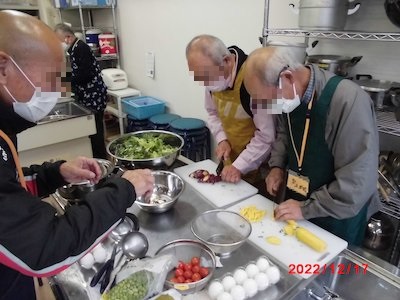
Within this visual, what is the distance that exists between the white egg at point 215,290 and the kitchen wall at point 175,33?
78.2 inches

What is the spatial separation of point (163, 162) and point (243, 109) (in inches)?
21.0

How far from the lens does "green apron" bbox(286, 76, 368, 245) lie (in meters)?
1.16

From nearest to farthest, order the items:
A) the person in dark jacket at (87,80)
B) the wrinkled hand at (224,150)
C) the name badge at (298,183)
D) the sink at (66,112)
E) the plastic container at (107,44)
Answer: the name badge at (298,183) < the wrinkled hand at (224,150) < the sink at (66,112) < the person in dark jacket at (87,80) < the plastic container at (107,44)

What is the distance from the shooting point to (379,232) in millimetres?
1562

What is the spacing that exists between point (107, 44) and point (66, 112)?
1590 millimetres

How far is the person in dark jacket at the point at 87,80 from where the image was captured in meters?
2.94

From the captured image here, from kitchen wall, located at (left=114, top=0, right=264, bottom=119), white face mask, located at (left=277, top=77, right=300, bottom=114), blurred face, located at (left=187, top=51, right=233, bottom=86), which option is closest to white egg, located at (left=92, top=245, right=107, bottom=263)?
white face mask, located at (left=277, top=77, right=300, bottom=114)

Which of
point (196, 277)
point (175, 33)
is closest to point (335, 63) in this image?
point (196, 277)

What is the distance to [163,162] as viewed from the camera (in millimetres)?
1600

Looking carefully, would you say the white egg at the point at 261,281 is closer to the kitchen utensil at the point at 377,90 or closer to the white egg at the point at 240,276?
the white egg at the point at 240,276

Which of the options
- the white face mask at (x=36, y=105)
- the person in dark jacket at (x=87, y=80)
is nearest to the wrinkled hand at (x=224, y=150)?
the white face mask at (x=36, y=105)

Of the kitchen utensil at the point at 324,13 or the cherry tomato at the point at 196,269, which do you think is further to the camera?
the kitchen utensil at the point at 324,13

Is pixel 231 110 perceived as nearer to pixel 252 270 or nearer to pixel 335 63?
pixel 335 63

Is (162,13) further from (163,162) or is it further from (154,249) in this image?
(154,249)
